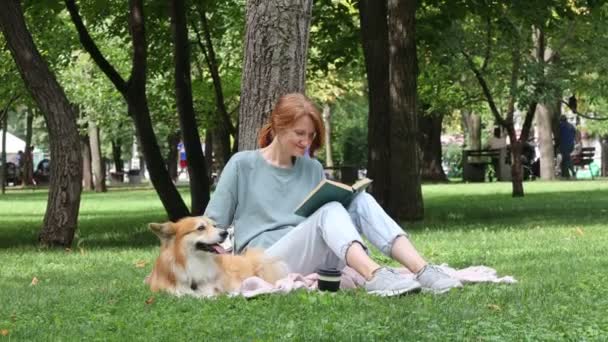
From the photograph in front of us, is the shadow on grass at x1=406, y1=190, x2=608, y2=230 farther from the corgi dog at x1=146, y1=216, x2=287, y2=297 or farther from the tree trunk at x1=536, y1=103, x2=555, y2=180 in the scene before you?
the tree trunk at x1=536, y1=103, x2=555, y2=180

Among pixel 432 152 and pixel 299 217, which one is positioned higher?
pixel 432 152

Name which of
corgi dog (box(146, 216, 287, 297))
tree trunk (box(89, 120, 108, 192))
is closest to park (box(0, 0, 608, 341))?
corgi dog (box(146, 216, 287, 297))

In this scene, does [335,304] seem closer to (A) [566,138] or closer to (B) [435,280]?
(B) [435,280]

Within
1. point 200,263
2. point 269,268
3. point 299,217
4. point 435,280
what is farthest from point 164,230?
point 435,280

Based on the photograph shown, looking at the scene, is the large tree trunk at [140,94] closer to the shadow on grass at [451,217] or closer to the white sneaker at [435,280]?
the shadow on grass at [451,217]

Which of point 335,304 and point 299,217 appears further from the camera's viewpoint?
point 299,217

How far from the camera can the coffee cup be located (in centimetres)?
623

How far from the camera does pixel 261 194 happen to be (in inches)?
264

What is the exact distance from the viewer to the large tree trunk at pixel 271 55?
8461 millimetres

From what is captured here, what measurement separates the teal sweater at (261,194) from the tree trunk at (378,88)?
858 cm

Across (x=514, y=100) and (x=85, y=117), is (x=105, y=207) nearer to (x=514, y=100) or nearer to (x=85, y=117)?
(x=514, y=100)

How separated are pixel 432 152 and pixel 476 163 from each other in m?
2.24

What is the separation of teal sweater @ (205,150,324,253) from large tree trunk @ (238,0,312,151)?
1.76m

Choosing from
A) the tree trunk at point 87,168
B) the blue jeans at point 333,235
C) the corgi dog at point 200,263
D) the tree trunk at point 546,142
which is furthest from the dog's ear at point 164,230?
the tree trunk at point 87,168
